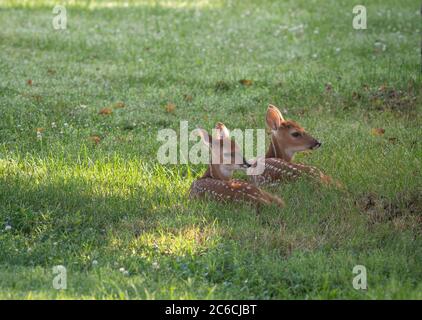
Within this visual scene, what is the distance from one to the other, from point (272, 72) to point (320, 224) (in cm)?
532

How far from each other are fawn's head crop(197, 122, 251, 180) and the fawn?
387mm

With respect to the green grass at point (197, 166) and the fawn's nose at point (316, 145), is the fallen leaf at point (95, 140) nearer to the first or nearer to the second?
the green grass at point (197, 166)

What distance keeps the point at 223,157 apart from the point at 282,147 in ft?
3.58

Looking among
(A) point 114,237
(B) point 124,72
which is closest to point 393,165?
(A) point 114,237

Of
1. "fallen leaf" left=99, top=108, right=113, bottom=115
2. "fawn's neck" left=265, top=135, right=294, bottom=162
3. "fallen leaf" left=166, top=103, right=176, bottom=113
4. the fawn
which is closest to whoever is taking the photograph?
the fawn

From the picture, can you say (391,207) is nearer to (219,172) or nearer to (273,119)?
(219,172)

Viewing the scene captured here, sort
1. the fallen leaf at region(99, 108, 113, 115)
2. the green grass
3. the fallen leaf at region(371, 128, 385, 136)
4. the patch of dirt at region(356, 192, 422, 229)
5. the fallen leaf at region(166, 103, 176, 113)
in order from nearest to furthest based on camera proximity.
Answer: the green grass → the patch of dirt at region(356, 192, 422, 229) → the fallen leaf at region(371, 128, 385, 136) → the fallen leaf at region(99, 108, 113, 115) → the fallen leaf at region(166, 103, 176, 113)

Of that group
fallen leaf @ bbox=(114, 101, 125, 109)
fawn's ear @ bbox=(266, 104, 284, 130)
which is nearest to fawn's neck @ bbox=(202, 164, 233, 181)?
fawn's ear @ bbox=(266, 104, 284, 130)

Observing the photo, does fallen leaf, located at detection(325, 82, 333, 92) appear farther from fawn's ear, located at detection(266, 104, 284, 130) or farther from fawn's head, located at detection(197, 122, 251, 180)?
fawn's head, located at detection(197, 122, 251, 180)

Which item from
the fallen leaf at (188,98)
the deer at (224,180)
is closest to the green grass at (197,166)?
the fallen leaf at (188,98)

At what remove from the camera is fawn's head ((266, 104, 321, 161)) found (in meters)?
8.39

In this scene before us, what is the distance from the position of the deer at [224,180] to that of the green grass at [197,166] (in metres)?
0.13

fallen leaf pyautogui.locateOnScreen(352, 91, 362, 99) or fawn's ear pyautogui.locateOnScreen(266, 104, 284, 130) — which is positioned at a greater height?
fawn's ear pyautogui.locateOnScreen(266, 104, 284, 130)

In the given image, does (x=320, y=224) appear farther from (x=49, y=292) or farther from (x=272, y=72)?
(x=272, y=72)
